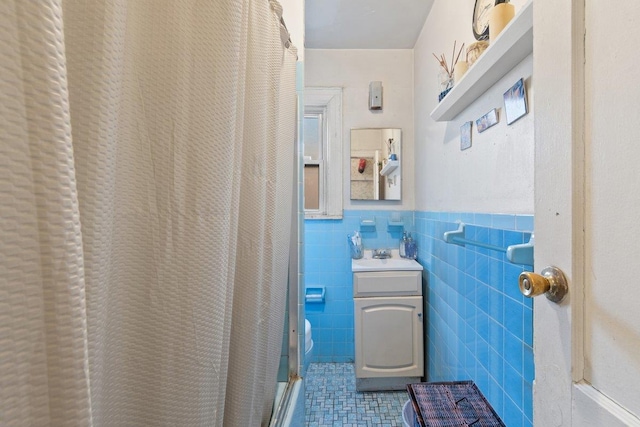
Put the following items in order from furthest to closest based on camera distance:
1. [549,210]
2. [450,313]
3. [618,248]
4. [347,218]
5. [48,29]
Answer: [347,218] < [450,313] < [549,210] < [618,248] < [48,29]

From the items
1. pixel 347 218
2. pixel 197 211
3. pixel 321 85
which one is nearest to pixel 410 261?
pixel 347 218

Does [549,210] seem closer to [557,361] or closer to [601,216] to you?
[601,216]

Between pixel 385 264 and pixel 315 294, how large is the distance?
610mm

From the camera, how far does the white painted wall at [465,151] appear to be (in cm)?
96

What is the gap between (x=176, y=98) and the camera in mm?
407

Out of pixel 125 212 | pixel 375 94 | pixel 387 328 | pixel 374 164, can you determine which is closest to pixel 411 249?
pixel 387 328

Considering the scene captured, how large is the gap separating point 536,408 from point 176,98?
0.84 meters

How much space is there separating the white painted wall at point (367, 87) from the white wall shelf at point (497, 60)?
0.98m

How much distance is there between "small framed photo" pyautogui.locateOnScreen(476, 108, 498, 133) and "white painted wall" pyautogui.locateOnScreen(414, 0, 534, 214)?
0.06 feet

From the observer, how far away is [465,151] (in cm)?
139

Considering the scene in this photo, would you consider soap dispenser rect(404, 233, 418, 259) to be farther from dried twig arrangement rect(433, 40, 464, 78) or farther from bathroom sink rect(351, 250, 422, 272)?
dried twig arrangement rect(433, 40, 464, 78)

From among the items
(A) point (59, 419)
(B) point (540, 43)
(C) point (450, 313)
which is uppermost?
(B) point (540, 43)

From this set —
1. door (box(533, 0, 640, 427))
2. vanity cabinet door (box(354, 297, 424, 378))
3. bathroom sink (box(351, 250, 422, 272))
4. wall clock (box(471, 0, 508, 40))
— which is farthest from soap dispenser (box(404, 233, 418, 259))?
door (box(533, 0, 640, 427))

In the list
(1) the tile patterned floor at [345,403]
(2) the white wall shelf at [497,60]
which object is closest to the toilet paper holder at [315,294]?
(1) the tile patterned floor at [345,403]
